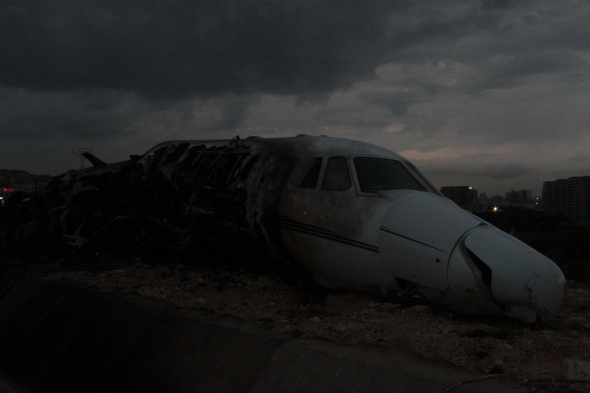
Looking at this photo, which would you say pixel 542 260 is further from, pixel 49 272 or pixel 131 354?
pixel 49 272

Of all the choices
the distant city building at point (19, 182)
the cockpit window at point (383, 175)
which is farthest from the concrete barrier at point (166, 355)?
the distant city building at point (19, 182)

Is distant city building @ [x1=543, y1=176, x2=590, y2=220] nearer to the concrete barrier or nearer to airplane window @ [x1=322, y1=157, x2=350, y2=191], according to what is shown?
airplane window @ [x1=322, y1=157, x2=350, y2=191]

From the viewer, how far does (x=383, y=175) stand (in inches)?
298

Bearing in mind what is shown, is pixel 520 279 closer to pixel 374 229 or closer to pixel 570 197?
pixel 374 229

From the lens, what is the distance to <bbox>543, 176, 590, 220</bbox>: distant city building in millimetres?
29833

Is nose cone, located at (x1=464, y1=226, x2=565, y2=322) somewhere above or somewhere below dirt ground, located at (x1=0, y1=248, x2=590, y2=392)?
above

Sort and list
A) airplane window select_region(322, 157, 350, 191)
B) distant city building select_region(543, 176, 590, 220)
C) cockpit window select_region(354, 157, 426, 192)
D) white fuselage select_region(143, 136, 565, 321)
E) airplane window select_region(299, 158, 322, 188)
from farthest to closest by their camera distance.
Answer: distant city building select_region(543, 176, 590, 220) → airplane window select_region(299, 158, 322, 188) → airplane window select_region(322, 157, 350, 191) → cockpit window select_region(354, 157, 426, 192) → white fuselage select_region(143, 136, 565, 321)

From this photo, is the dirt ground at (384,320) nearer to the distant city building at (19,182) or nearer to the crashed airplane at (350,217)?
the crashed airplane at (350,217)

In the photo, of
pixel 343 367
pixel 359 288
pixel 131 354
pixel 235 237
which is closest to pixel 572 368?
pixel 343 367

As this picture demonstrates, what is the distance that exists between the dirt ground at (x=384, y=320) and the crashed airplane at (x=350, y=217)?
25 cm

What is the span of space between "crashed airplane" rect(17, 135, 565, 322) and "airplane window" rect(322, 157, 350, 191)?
2cm

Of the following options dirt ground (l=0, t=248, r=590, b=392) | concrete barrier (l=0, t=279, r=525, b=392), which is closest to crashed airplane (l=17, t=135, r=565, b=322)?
dirt ground (l=0, t=248, r=590, b=392)

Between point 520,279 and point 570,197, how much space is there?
29.9 meters

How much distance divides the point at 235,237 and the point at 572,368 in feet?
17.8
